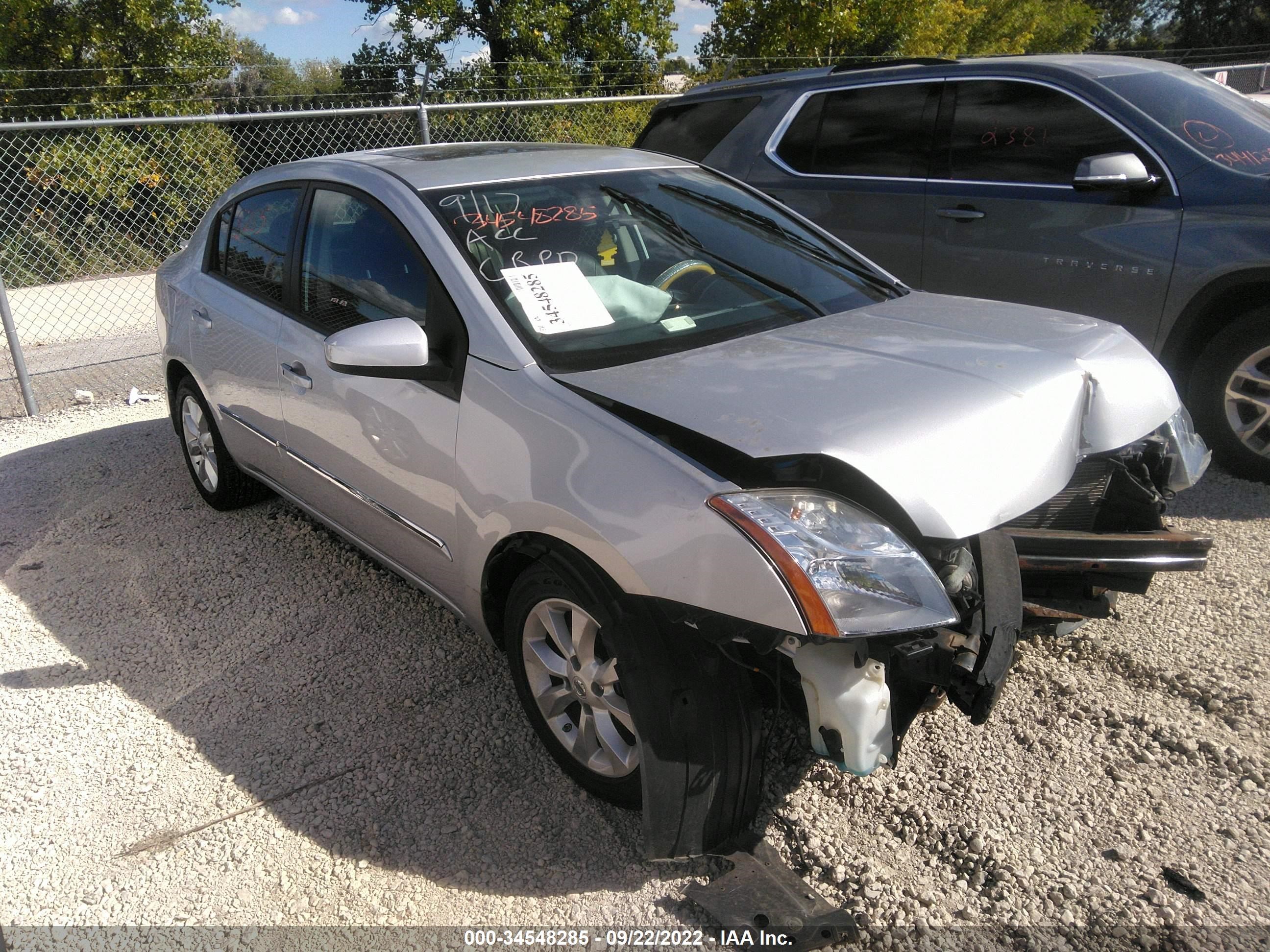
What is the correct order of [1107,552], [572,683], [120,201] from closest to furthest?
[1107,552], [572,683], [120,201]

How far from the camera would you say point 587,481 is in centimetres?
248

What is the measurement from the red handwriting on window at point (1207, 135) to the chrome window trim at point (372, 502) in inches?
155

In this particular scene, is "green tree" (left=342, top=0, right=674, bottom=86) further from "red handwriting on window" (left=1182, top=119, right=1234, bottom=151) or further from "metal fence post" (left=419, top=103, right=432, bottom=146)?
"red handwriting on window" (left=1182, top=119, right=1234, bottom=151)

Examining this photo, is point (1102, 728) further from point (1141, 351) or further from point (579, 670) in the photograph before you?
point (579, 670)

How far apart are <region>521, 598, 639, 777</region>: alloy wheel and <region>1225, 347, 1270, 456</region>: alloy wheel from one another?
11.3 feet

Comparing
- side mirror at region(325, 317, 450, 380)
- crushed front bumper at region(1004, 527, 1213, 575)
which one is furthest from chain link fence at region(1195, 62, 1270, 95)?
side mirror at region(325, 317, 450, 380)

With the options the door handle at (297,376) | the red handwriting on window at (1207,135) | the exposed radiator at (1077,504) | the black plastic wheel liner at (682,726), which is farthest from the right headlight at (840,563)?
the red handwriting on window at (1207,135)

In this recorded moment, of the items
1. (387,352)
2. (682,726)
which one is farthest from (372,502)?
(682,726)

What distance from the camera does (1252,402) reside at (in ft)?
14.6

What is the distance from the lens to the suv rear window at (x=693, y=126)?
6328mm

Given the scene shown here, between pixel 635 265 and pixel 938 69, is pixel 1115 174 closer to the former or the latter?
pixel 938 69

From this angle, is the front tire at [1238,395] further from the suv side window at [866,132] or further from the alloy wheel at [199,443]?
the alloy wheel at [199,443]

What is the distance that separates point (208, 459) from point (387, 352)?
96.4 inches

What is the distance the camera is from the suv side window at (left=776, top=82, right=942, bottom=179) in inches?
214
